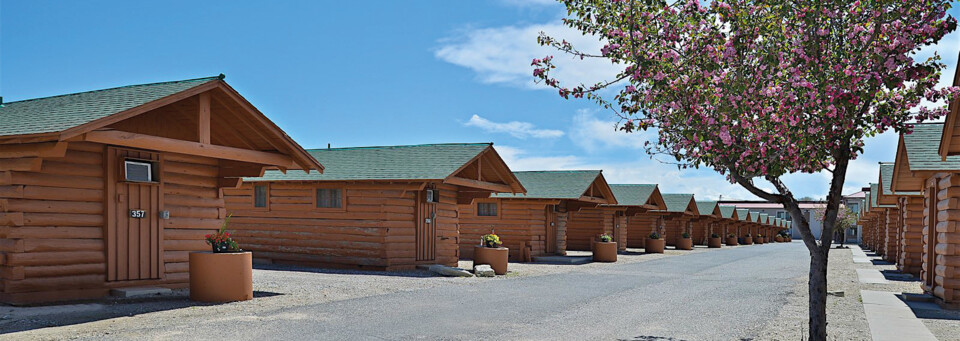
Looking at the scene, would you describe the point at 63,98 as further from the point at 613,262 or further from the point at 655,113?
the point at 613,262

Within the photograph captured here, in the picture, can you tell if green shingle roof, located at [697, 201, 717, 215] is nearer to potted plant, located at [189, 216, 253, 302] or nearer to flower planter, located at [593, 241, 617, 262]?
flower planter, located at [593, 241, 617, 262]

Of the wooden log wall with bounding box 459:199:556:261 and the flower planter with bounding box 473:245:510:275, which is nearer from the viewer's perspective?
the flower planter with bounding box 473:245:510:275

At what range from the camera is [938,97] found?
811 centimetres

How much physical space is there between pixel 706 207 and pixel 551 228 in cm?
2740

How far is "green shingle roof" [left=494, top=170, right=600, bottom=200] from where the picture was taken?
95.5 feet

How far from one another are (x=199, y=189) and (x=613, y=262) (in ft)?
58.7

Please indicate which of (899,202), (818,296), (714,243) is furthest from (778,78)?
(714,243)

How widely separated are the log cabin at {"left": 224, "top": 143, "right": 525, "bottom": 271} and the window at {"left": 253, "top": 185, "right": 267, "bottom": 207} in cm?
3

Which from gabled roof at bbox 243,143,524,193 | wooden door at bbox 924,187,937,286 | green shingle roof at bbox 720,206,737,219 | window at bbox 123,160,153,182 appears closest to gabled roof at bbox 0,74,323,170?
window at bbox 123,160,153,182

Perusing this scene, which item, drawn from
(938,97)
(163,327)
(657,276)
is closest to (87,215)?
(163,327)

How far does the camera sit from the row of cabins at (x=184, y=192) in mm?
10555

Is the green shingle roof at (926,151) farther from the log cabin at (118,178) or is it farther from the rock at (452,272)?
the log cabin at (118,178)

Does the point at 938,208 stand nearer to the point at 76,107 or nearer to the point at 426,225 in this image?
the point at 426,225

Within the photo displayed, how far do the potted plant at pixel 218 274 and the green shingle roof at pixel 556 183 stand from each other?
16.6 meters
